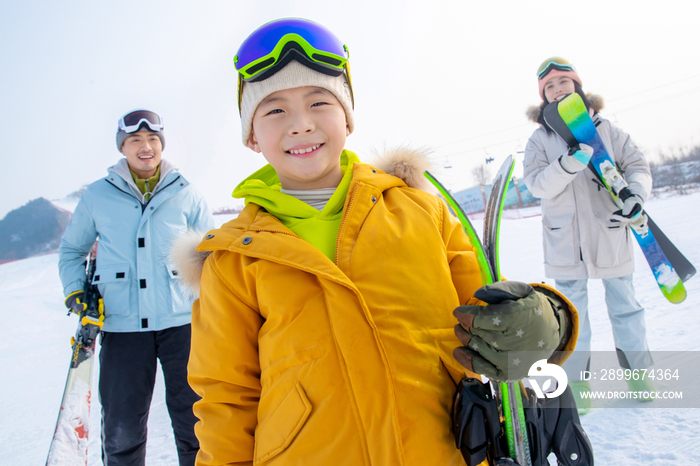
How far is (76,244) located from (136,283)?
52 centimetres

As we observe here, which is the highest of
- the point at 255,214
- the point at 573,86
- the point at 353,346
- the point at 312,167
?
the point at 573,86

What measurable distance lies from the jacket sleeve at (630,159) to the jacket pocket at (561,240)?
484 millimetres

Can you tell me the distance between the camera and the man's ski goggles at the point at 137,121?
2.52 metres

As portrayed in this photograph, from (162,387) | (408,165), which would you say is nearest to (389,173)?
(408,165)

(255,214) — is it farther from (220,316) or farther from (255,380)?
(255,380)

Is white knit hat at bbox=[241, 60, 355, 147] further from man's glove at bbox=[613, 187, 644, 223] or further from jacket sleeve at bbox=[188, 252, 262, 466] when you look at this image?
man's glove at bbox=[613, 187, 644, 223]

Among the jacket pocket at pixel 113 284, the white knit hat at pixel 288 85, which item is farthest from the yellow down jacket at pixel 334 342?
the jacket pocket at pixel 113 284

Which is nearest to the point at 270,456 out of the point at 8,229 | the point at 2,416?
the point at 2,416

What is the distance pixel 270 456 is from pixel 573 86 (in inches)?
127

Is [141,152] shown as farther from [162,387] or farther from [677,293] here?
[677,293]

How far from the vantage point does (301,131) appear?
46.0 inches

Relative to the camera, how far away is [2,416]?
11.0ft

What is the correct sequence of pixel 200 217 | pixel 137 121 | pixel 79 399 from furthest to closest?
pixel 200 217 < pixel 137 121 < pixel 79 399

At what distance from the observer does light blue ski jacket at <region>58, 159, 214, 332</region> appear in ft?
7.46
